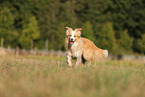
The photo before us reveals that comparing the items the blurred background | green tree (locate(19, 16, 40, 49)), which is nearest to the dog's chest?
green tree (locate(19, 16, 40, 49))

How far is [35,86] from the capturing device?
4.37m

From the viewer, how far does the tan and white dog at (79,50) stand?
966cm

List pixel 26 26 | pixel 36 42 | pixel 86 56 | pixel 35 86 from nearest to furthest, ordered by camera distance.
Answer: pixel 35 86
pixel 86 56
pixel 26 26
pixel 36 42

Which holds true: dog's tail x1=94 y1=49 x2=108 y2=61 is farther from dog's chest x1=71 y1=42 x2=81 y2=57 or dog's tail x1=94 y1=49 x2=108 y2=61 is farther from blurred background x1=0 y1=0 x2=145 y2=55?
blurred background x1=0 y1=0 x2=145 y2=55

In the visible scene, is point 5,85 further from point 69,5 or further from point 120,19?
point 69,5

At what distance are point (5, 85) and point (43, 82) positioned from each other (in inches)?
26.3

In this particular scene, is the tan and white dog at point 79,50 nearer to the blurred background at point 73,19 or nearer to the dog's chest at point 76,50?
the dog's chest at point 76,50

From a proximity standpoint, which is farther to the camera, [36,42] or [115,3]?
[115,3]

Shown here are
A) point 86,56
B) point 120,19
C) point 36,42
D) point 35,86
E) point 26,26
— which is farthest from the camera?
point 120,19

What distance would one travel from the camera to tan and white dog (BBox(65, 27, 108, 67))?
9664 millimetres

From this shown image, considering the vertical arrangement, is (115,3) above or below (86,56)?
above

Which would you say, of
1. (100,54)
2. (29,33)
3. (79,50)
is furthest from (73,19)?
(79,50)

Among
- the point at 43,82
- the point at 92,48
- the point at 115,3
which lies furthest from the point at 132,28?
the point at 43,82

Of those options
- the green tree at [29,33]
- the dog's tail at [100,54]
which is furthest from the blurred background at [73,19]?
the dog's tail at [100,54]
